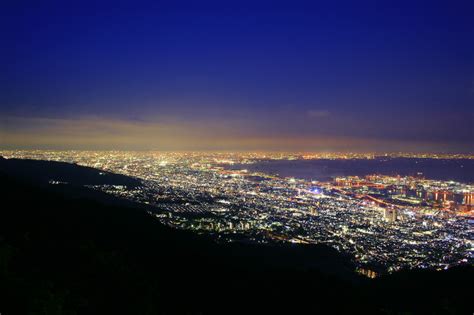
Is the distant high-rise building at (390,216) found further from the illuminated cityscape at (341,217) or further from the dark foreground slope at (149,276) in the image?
the dark foreground slope at (149,276)

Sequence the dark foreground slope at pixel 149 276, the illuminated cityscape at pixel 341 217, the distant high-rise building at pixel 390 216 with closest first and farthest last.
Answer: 1. the dark foreground slope at pixel 149 276
2. the illuminated cityscape at pixel 341 217
3. the distant high-rise building at pixel 390 216

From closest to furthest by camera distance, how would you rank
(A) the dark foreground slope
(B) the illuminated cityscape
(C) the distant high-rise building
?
(A) the dark foreground slope → (B) the illuminated cityscape → (C) the distant high-rise building

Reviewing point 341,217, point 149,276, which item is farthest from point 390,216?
point 149,276

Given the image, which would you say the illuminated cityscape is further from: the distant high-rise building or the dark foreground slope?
Result: the dark foreground slope

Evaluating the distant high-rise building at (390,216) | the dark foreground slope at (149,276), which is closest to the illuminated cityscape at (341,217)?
the distant high-rise building at (390,216)

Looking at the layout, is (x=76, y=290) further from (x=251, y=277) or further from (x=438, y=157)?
(x=438, y=157)

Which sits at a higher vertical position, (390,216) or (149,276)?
(149,276)

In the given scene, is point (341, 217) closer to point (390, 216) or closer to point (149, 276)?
point (390, 216)

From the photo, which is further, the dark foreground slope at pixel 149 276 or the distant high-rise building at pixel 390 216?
the distant high-rise building at pixel 390 216

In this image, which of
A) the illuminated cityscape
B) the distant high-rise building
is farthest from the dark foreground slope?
the distant high-rise building
